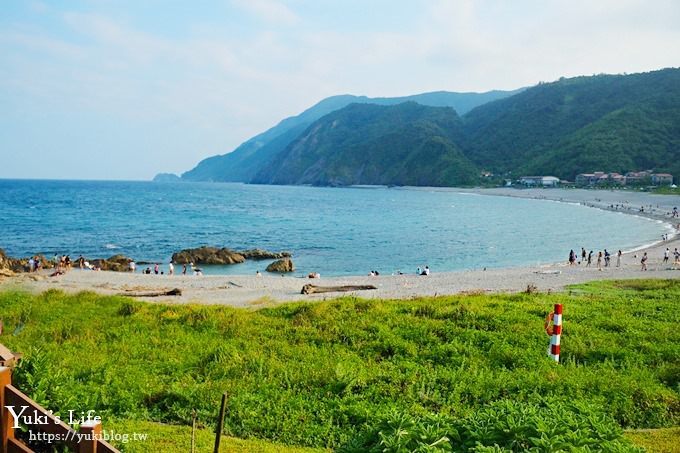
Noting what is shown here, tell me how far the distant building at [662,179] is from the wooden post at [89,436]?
456 feet

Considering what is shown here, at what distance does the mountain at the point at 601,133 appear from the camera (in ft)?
455

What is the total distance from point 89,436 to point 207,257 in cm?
4492

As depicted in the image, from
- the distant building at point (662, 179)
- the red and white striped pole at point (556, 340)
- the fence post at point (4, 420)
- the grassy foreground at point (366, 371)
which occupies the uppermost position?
the distant building at point (662, 179)

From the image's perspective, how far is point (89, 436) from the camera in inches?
150

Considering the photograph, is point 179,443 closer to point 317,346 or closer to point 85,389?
point 85,389

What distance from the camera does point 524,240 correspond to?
60875 millimetres

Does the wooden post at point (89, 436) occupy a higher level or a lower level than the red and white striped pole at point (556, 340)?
higher

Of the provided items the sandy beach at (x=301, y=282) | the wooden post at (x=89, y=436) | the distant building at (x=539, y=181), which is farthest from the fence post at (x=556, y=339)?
the distant building at (x=539, y=181)

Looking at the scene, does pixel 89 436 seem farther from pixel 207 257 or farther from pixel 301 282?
pixel 207 257

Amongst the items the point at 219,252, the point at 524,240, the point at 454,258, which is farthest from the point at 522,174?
the point at 219,252

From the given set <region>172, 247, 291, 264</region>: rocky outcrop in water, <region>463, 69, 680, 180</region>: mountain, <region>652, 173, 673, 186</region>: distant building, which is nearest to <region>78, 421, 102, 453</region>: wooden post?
<region>172, 247, 291, 264</region>: rocky outcrop in water

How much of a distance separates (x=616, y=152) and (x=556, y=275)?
125998 millimetres

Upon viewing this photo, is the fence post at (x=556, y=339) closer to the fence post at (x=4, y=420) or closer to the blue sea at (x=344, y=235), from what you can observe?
the fence post at (x=4, y=420)

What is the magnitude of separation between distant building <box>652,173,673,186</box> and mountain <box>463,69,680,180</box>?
14.2ft
